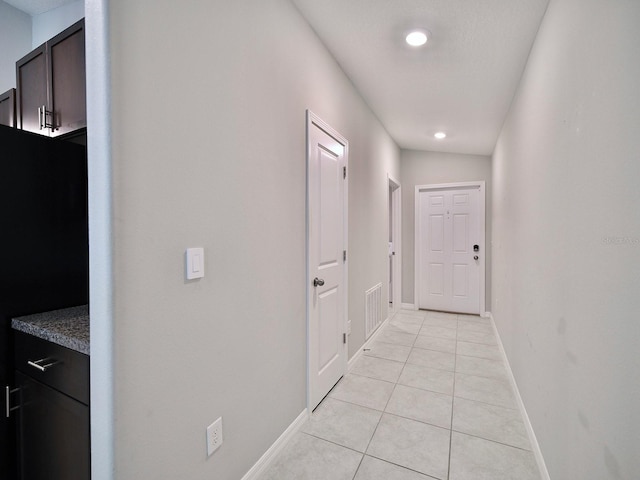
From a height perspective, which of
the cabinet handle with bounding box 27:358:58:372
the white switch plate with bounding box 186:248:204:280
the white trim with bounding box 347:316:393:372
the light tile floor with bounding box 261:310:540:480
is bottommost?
the light tile floor with bounding box 261:310:540:480

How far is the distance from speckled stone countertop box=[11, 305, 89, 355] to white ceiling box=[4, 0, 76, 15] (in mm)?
2140

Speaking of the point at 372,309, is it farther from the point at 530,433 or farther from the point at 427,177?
the point at 427,177

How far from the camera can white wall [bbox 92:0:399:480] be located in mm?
975

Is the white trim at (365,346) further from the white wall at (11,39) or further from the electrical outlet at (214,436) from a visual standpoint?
the white wall at (11,39)

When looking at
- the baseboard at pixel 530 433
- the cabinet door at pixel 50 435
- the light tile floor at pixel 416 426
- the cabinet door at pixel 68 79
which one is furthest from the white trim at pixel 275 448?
the cabinet door at pixel 68 79

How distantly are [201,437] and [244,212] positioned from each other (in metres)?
0.98

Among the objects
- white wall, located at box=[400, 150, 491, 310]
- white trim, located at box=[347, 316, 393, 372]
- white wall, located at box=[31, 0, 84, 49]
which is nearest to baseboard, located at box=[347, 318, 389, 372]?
white trim, located at box=[347, 316, 393, 372]

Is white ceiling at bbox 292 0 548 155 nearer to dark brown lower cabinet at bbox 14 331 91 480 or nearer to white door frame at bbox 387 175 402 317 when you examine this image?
white door frame at bbox 387 175 402 317

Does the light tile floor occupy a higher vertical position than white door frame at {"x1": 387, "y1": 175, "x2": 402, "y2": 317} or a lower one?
lower

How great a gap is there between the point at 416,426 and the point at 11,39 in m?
3.92

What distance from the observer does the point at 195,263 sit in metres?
1.24

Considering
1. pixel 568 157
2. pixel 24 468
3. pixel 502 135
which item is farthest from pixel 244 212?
pixel 502 135

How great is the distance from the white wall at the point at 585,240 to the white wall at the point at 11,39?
11.2 ft

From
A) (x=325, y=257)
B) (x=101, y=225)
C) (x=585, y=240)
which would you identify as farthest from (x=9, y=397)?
(x=585, y=240)
